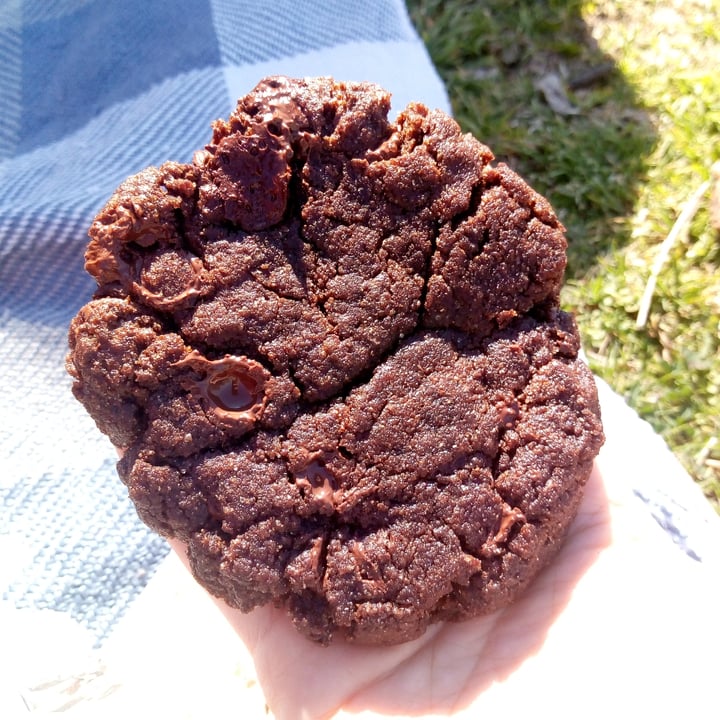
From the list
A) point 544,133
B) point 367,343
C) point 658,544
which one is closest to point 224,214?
point 367,343

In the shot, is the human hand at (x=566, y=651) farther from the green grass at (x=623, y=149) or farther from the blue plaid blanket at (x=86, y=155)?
the green grass at (x=623, y=149)

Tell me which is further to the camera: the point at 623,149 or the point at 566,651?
the point at 623,149

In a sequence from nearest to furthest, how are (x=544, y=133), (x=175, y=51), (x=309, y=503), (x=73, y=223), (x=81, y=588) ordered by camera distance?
1. (x=309, y=503)
2. (x=81, y=588)
3. (x=73, y=223)
4. (x=175, y=51)
5. (x=544, y=133)

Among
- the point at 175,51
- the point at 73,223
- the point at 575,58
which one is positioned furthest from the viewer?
the point at 575,58

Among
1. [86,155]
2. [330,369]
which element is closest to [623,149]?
[86,155]

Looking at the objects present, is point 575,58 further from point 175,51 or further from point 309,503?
point 309,503

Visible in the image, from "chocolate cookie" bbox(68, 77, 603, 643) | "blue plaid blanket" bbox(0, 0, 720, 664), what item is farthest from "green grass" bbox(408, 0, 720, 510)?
"chocolate cookie" bbox(68, 77, 603, 643)

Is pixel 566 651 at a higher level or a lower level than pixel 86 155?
lower

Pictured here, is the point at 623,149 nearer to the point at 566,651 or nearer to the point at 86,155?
the point at 86,155

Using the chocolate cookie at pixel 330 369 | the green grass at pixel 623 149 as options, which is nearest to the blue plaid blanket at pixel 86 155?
the green grass at pixel 623 149
